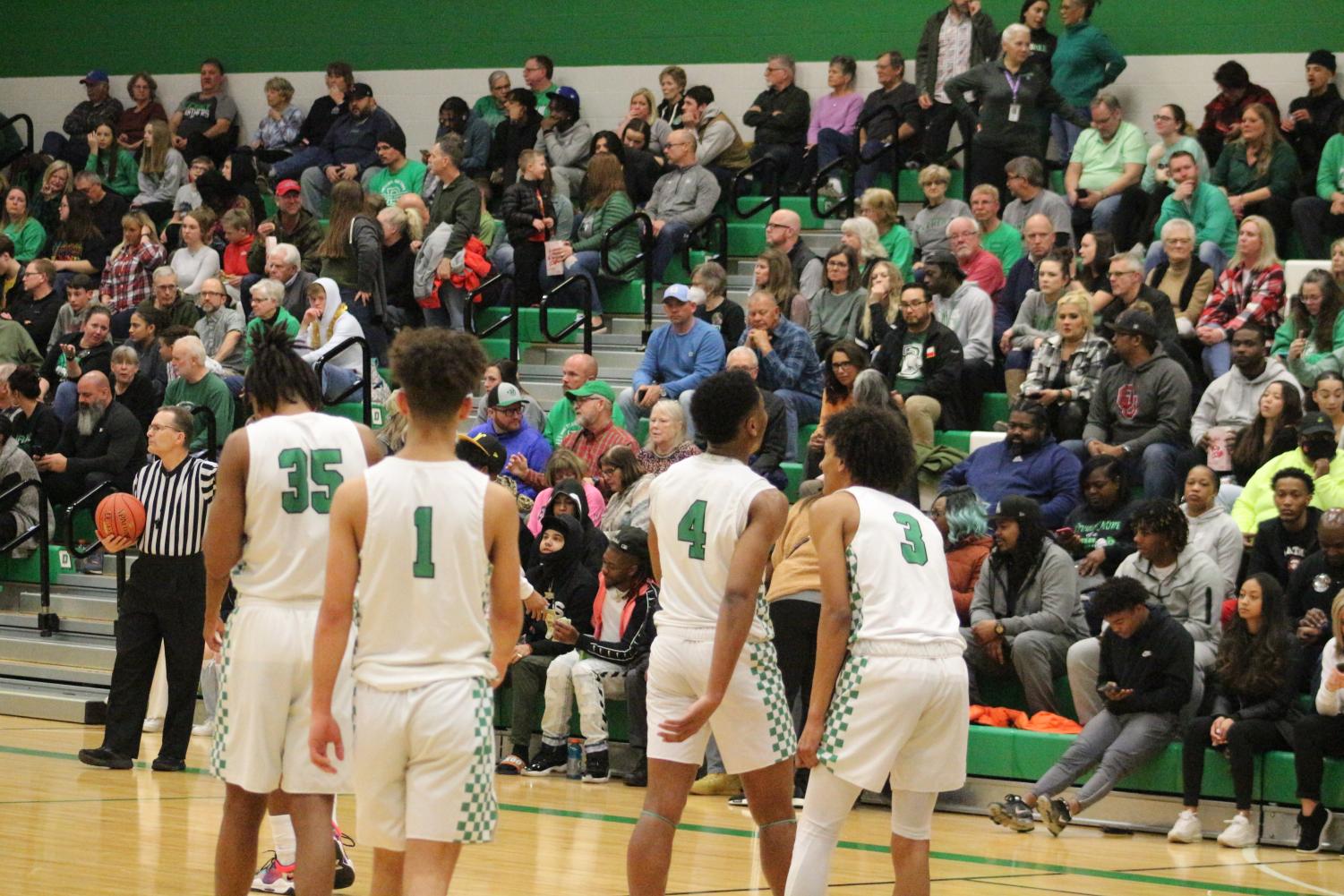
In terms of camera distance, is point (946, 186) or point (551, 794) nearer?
point (551, 794)

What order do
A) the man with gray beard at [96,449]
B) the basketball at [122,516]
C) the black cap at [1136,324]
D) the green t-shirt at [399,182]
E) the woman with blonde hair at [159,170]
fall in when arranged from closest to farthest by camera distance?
the basketball at [122,516] → the black cap at [1136,324] → the man with gray beard at [96,449] → the green t-shirt at [399,182] → the woman with blonde hair at [159,170]

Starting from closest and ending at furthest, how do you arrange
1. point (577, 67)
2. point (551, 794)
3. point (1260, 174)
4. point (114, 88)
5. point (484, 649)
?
1. point (484, 649)
2. point (551, 794)
3. point (1260, 174)
4. point (577, 67)
5. point (114, 88)

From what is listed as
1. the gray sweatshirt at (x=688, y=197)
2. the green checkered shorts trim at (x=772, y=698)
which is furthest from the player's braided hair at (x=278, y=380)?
the gray sweatshirt at (x=688, y=197)

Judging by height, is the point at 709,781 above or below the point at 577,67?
below

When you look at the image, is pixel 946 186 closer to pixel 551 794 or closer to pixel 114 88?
pixel 551 794

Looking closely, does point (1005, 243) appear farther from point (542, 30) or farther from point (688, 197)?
point (542, 30)

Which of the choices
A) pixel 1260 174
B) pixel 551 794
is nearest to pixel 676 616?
pixel 551 794

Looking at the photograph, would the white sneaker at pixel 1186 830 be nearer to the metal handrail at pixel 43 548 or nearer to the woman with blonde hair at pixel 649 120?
the metal handrail at pixel 43 548

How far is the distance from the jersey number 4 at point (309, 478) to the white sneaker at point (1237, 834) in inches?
186

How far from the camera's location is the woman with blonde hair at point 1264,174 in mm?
11906

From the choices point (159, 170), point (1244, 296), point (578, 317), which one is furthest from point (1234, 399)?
point (159, 170)

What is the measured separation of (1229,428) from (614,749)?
3764 mm

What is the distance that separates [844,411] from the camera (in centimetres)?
514

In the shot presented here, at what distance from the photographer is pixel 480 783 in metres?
4.04
